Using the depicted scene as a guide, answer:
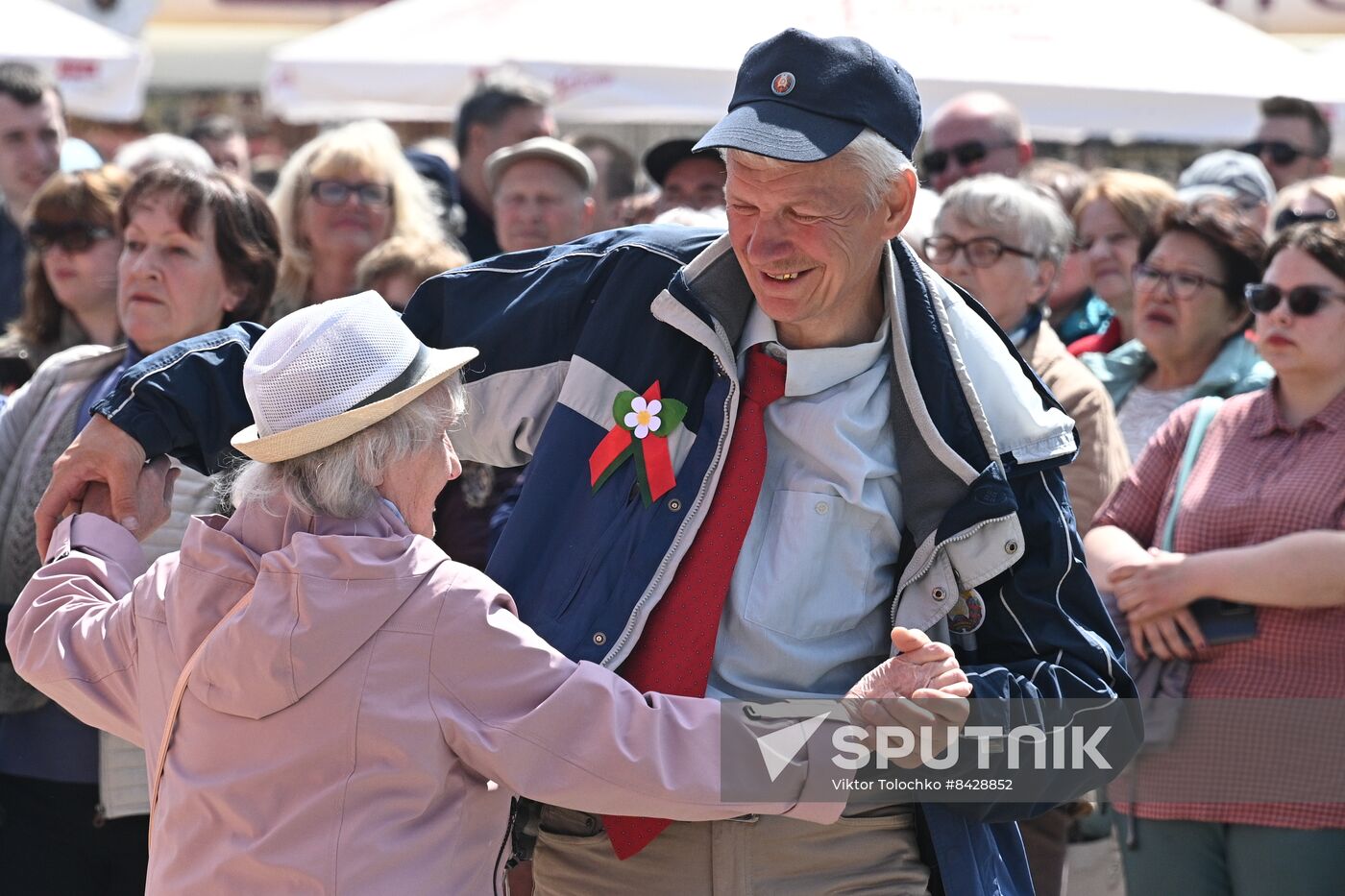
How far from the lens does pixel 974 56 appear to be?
7.33 meters

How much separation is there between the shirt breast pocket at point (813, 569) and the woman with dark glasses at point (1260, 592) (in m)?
1.68

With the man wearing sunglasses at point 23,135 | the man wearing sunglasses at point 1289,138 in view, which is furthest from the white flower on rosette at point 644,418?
the man wearing sunglasses at point 1289,138

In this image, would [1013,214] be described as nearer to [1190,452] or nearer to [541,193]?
[1190,452]

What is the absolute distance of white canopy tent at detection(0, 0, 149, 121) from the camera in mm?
8383

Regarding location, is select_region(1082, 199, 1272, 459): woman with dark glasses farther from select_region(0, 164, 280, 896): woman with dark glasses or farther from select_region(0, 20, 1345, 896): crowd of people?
select_region(0, 164, 280, 896): woman with dark glasses

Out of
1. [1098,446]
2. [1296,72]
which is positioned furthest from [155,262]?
[1296,72]

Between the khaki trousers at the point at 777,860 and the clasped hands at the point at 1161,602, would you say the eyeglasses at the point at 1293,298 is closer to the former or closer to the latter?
the clasped hands at the point at 1161,602

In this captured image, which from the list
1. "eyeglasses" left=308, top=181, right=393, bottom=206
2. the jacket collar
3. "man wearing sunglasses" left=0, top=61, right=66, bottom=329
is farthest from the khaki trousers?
"man wearing sunglasses" left=0, top=61, right=66, bottom=329

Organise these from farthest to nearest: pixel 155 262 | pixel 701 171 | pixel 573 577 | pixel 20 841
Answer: pixel 701 171 → pixel 155 262 → pixel 20 841 → pixel 573 577

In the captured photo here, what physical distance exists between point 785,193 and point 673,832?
113 cm

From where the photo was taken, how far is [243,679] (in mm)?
2371

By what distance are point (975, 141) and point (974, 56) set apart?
0.99 meters

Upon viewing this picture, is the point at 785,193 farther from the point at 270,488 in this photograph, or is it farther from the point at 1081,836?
the point at 1081,836

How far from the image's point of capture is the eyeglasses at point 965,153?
652 centimetres
